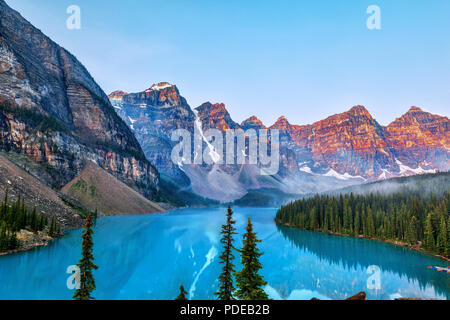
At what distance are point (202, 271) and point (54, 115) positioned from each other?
139m

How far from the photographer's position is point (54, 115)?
454 feet

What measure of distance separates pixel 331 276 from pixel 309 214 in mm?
58419

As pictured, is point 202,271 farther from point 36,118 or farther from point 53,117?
point 53,117

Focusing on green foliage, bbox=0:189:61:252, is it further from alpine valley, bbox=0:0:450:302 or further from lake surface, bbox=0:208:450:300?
lake surface, bbox=0:208:450:300

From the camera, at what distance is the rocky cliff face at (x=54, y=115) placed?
109438 millimetres

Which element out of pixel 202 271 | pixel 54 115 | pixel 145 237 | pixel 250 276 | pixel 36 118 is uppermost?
pixel 54 115

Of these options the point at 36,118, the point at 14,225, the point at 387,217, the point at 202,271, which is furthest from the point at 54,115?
the point at 387,217

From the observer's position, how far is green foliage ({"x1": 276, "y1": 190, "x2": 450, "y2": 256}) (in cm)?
5488

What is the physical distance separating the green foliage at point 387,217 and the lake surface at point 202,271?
5.99 meters

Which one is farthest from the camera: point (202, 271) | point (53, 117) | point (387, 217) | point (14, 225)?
point (53, 117)

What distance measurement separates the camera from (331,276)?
38.4 meters

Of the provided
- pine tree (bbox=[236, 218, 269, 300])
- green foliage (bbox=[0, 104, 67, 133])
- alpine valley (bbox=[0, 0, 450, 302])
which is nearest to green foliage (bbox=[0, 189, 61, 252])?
alpine valley (bbox=[0, 0, 450, 302])

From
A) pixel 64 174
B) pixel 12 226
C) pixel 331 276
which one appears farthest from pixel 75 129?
pixel 331 276
